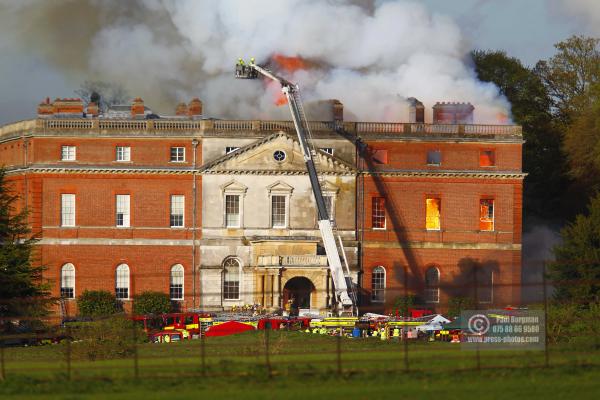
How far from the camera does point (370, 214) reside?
3115 inches

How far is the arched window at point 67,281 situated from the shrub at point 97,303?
4.04 feet

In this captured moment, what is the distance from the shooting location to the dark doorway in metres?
Answer: 76.1

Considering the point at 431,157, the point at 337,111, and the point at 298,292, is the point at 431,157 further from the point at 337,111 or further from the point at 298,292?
the point at 298,292

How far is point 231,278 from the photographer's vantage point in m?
78.0

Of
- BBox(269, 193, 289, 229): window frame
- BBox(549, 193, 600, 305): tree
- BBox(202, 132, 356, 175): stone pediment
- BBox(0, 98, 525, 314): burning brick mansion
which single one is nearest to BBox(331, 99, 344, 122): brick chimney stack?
BBox(0, 98, 525, 314): burning brick mansion

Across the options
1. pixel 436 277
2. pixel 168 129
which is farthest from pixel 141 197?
pixel 436 277

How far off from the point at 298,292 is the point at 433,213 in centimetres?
822

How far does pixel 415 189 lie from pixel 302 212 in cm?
559

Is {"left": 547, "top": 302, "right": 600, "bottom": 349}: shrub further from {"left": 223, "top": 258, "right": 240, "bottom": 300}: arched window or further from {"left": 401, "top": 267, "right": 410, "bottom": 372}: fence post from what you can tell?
{"left": 223, "top": 258, "right": 240, "bottom": 300}: arched window

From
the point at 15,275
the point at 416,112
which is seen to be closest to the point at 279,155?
the point at 416,112

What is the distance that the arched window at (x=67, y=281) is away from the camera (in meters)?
77.2

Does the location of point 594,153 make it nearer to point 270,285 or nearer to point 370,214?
point 370,214

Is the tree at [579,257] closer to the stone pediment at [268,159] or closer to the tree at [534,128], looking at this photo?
the stone pediment at [268,159]

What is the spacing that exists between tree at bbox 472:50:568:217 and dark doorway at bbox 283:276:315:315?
1800 centimetres
